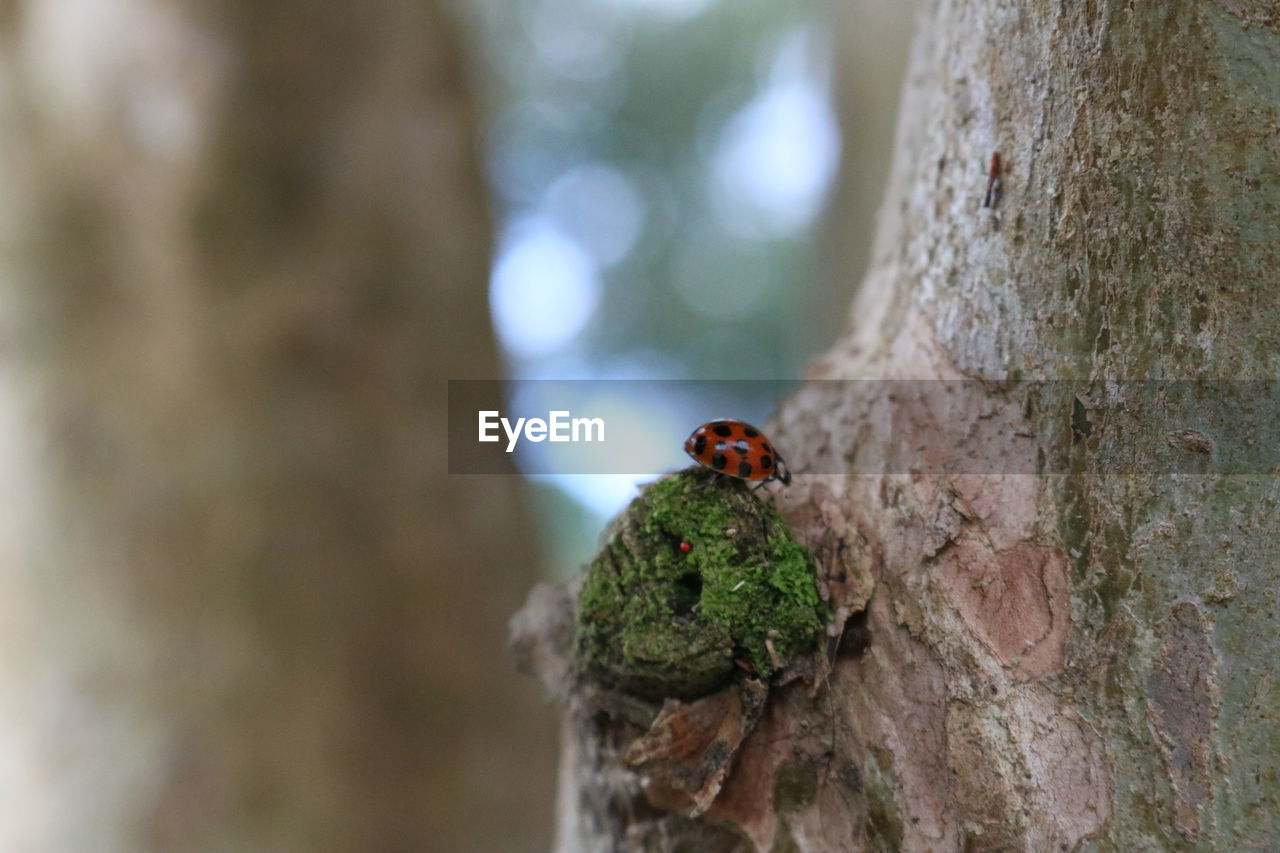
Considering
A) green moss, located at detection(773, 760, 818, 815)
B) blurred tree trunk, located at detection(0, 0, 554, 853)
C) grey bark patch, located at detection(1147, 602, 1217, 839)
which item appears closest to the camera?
grey bark patch, located at detection(1147, 602, 1217, 839)

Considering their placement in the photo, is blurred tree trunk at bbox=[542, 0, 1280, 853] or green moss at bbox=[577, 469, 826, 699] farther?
green moss at bbox=[577, 469, 826, 699]

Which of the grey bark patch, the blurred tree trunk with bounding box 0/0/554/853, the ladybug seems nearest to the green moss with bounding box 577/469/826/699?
the ladybug

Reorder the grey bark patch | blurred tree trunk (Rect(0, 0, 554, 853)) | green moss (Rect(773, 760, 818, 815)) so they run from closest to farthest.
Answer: the grey bark patch, green moss (Rect(773, 760, 818, 815)), blurred tree trunk (Rect(0, 0, 554, 853))

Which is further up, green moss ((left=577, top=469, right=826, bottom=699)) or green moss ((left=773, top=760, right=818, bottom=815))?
green moss ((left=577, top=469, right=826, bottom=699))

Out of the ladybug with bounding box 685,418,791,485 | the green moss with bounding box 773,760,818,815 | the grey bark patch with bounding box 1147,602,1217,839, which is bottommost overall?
the green moss with bounding box 773,760,818,815

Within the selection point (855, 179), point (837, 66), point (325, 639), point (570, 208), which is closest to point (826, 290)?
point (855, 179)

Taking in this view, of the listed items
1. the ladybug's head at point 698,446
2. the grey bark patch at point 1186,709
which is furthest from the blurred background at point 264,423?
the grey bark patch at point 1186,709

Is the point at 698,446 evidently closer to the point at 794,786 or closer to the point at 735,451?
the point at 735,451

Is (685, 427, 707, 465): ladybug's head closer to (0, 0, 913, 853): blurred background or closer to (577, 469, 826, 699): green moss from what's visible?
(577, 469, 826, 699): green moss
